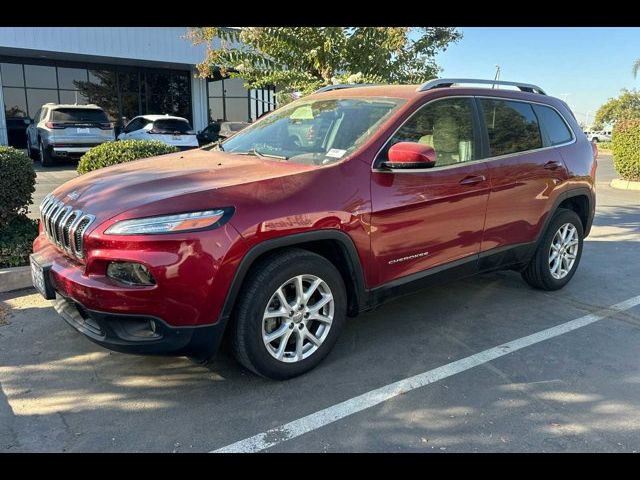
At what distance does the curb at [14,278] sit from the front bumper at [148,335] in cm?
229

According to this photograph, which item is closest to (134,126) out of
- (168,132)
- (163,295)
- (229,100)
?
(168,132)

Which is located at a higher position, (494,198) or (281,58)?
(281,58)

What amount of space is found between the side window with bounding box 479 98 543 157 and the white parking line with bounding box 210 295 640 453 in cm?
148

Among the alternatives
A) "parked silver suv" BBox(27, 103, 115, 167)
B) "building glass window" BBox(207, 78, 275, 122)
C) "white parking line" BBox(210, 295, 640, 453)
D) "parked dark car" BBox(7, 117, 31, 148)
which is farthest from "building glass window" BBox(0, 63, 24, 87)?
"white parking line" BBox(210, 295, 640, 453)

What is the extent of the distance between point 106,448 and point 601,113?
70.1 metres

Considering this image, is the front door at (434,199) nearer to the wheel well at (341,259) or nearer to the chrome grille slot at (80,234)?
the wheel well at (341,259)

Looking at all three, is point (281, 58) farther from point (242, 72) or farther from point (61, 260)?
point (61, 260)

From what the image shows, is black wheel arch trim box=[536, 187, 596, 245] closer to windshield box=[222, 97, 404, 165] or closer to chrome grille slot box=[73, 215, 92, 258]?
windshield box=[222, 97, 404, 165]

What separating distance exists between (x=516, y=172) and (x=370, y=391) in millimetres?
2283

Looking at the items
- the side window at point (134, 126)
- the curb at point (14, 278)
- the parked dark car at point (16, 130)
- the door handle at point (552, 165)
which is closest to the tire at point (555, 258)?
the door handle at point (552, 165)

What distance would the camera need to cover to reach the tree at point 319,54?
22.8 feet

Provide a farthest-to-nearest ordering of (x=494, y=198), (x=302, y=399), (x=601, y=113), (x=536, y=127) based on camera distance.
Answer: (x=601, y=113) → (x=536, y=127) → (x=494, y=198) → (x=302, y=399)

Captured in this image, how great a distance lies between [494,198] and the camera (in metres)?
4.18
